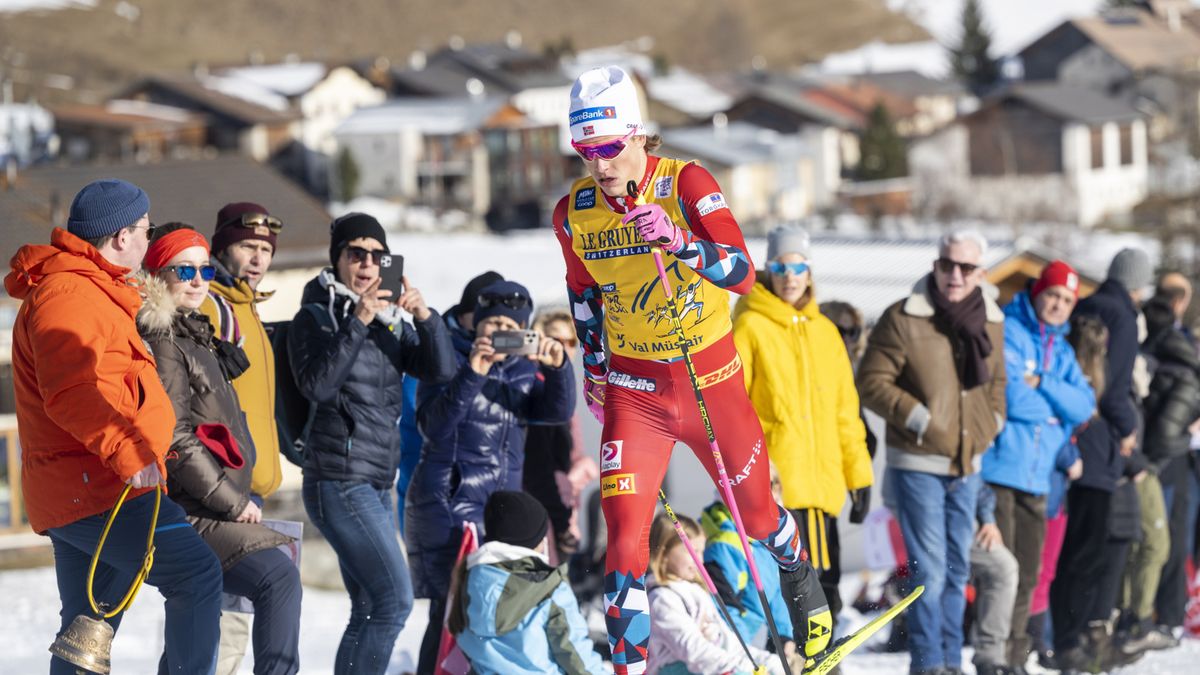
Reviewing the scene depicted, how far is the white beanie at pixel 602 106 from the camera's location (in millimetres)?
5734

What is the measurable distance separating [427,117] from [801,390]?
7875 centimetres

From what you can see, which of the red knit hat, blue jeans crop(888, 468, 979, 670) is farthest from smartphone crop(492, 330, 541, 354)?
the red knit hat

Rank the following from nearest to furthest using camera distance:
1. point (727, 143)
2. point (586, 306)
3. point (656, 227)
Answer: point (656, 227) < point (586, 306) < point (727, 143)

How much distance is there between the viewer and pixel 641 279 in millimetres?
5910

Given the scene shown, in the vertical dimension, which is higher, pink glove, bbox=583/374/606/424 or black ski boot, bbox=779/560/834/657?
pink glove, bbox=583/374/606/424

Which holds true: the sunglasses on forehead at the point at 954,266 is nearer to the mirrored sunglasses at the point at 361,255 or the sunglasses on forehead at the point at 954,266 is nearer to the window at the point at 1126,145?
the mirrored sunglasses at the point at 361,255

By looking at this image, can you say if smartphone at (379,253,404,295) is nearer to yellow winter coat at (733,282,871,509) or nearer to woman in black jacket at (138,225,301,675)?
woman in black jacket at (138,225,301,675)

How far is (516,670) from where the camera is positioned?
21.4ft

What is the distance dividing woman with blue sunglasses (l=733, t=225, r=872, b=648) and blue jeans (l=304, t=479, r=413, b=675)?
6.58ft

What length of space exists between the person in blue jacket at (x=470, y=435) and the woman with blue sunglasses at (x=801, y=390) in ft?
3.25

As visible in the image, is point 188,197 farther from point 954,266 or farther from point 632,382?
point 632,382

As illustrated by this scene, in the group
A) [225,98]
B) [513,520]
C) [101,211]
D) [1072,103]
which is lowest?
[513,520]

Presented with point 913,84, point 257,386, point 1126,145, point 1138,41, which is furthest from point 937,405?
point 913,84

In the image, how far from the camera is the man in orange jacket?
205 inches
